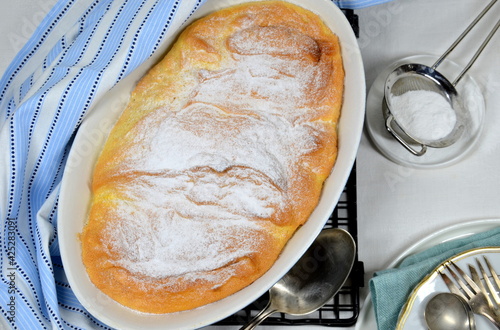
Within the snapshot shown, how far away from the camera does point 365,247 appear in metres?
1.45

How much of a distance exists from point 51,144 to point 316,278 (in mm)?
656

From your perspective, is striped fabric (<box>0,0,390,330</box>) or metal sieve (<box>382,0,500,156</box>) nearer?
striped fabric (<box>0,0,390,330</box>)

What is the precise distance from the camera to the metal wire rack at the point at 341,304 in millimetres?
1381

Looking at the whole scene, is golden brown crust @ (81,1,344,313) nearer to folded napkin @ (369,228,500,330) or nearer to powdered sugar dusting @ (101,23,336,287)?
powdered sugar dusting @ (101,23,336,287)

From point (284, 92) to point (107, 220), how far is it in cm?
45

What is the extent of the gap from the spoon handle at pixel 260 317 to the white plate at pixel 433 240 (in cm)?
20

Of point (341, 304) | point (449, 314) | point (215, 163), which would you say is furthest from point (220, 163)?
point (449, 314)

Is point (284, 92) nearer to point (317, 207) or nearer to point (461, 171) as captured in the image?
point (317, 207)

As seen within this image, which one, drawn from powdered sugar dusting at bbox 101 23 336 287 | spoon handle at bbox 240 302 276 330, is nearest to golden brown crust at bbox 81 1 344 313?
powdered sugar dusting at bbox 101 23 336 287

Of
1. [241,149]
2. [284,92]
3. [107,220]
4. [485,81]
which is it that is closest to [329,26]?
[284,92]

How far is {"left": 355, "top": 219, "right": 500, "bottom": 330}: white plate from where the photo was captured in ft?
4.50

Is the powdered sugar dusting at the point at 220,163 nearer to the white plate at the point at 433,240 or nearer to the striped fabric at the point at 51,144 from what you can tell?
the striped fabric at the point at 51,144

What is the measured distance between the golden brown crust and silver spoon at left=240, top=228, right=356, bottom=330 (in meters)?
0.17

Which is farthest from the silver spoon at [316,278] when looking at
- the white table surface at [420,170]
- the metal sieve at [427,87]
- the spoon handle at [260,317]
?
the metal sieve at [427,87]
